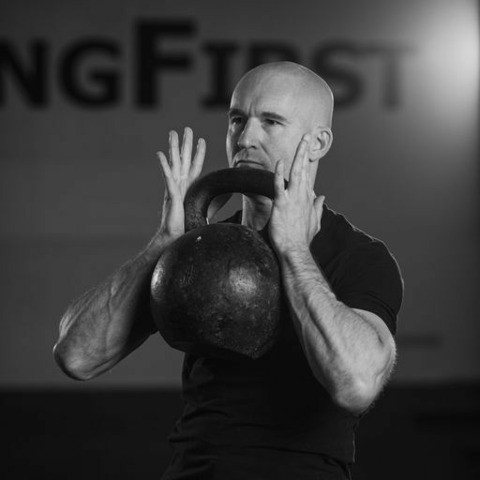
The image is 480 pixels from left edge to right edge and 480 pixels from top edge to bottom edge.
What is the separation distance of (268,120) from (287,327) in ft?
1.45

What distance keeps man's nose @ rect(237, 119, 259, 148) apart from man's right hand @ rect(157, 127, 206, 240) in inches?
3.5

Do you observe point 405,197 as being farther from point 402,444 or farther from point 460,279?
point 402,444

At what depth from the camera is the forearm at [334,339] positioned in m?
1.72

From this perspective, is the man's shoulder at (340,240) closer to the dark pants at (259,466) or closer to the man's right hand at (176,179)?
the man's right hand at (176,179)

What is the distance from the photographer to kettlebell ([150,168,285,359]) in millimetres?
1662

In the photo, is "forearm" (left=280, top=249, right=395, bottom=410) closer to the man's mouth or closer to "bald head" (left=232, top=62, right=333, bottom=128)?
the man's mouth

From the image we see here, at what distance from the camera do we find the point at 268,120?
2082mm

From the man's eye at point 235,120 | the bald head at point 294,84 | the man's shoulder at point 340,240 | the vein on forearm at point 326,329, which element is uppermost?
the bald head at point 294,84

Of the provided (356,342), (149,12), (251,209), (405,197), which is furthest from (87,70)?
(356,342)

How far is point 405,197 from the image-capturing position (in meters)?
6.98

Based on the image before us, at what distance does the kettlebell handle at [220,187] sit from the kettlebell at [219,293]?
13 cm

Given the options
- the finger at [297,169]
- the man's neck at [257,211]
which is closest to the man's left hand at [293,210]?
the finger at [297,169]

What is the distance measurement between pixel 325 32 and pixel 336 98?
49cm

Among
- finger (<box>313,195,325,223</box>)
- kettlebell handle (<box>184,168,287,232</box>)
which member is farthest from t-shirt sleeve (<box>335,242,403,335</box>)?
kettlebell handle (<box>184,168,287,232</box>)
